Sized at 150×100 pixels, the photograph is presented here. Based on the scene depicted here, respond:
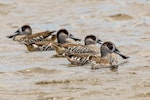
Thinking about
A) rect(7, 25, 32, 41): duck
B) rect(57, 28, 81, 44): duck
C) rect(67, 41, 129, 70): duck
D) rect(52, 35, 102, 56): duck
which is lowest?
rect(67, 41, 129, 70): duck

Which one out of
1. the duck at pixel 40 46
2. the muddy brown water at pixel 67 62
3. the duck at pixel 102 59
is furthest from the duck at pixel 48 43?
the duck at pixel 102 59

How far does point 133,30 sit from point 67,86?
726 centimetres

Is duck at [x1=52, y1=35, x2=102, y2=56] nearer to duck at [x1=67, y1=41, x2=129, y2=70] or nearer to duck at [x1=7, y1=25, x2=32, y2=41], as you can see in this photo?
duck at [x1=67, y1=41, x2=129, y2=70]

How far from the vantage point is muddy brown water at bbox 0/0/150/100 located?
1134cm

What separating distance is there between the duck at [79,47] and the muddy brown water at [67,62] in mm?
327

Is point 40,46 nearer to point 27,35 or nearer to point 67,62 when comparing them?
point 67,62

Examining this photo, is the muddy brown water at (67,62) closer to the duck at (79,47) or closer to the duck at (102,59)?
the duck at (102,59)

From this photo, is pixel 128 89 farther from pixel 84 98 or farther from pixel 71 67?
pixel 71 67

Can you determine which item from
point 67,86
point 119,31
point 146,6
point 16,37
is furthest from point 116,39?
point 67,86

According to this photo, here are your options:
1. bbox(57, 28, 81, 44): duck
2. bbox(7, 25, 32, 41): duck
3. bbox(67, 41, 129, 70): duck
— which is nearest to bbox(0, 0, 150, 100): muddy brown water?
bbox(67, 41, 129, 70): duck

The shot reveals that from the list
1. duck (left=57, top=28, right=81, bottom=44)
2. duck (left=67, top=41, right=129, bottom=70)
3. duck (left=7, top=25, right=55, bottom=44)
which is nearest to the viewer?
duck (left=67, top=41, right=129, bottom=70)

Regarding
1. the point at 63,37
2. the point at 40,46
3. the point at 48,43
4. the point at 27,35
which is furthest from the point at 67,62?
the point at 27,35

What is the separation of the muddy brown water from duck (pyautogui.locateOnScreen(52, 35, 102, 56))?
327 millimetres

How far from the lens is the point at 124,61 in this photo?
14609mm
